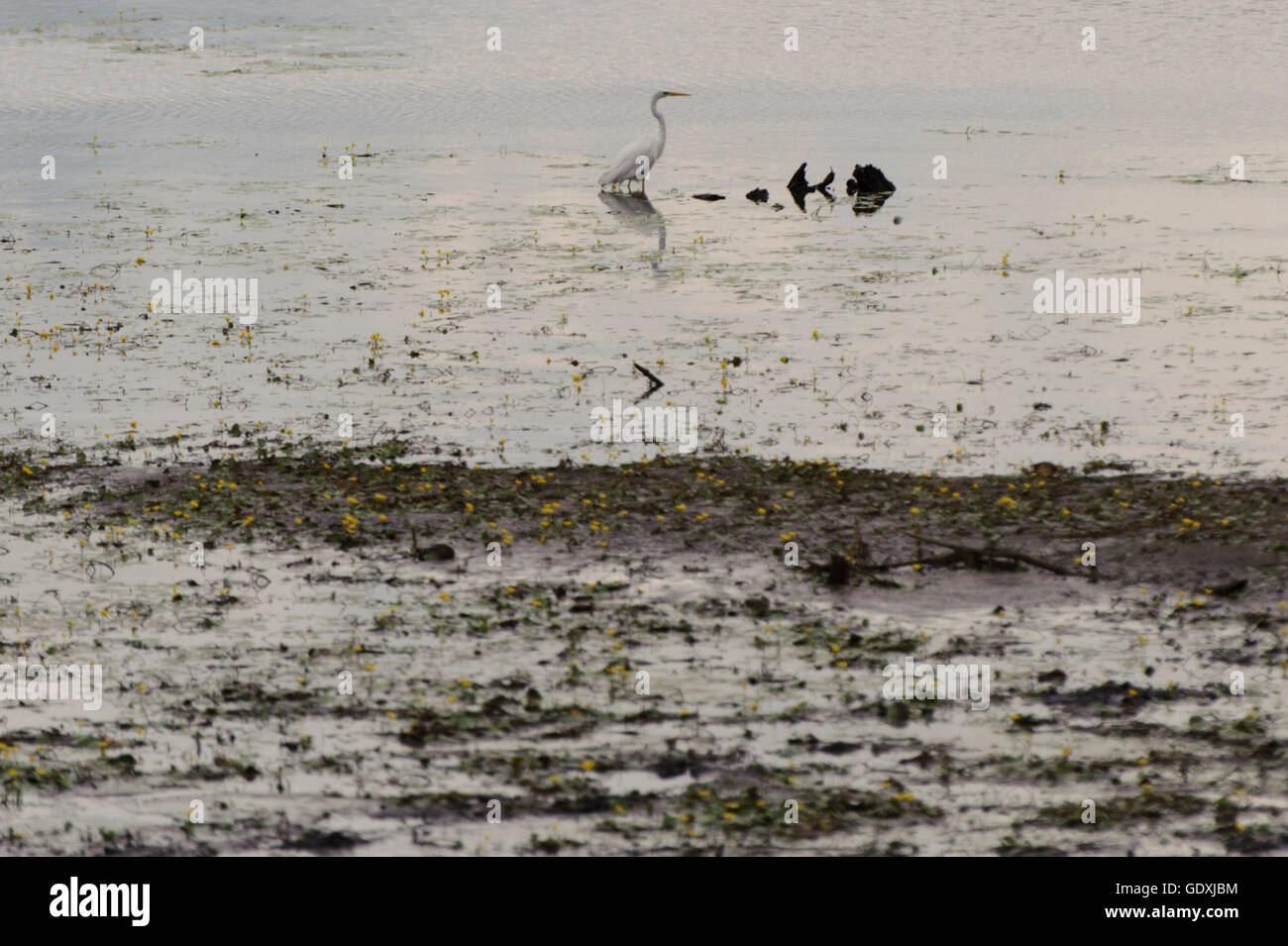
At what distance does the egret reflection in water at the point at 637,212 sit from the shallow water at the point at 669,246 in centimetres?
14

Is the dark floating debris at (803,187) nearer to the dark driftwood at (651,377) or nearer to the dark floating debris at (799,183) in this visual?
the dark floating debris at (799,183)

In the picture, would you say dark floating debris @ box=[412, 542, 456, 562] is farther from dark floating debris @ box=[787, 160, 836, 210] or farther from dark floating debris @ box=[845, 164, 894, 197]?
dark floating debris @ box=[845, 164, 894, 197]

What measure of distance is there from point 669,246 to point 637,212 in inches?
145

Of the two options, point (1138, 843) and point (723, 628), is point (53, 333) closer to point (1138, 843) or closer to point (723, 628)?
point (723, 628)

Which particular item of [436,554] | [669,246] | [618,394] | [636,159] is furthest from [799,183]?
[436,554]

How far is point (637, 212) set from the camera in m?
33.8

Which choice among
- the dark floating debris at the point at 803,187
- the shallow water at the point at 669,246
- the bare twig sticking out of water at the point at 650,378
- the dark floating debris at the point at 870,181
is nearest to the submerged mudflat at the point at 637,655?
the shallow water at the point at 669,246

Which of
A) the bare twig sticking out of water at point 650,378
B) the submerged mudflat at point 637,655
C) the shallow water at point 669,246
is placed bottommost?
the submerged mudflat at point 637,655

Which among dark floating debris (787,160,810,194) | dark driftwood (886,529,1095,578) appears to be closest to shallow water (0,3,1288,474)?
dark floating debris (787,160,810,194)

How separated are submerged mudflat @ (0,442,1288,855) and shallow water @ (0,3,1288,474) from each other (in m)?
2.19

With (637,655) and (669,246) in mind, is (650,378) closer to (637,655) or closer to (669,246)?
(637,655)

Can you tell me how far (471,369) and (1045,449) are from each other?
8012 millimetres

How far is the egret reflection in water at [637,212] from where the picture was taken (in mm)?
31719

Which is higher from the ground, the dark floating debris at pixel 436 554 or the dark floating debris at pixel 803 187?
the dark floating debris at pixel 803 187
